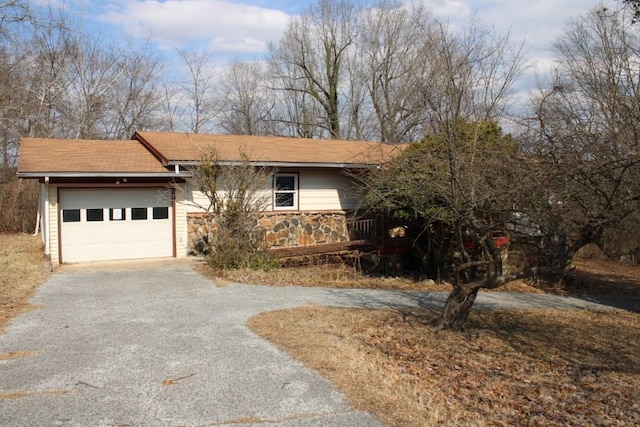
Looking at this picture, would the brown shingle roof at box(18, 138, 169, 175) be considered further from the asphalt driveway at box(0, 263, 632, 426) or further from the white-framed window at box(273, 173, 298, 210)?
the asphalt driveway at box(0, 263, 632, 426)

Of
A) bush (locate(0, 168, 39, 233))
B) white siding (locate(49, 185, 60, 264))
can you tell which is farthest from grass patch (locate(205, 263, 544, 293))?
bush (locate(0, 168, 39, 233))

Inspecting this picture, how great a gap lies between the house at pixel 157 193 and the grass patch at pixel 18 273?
2.28 feet

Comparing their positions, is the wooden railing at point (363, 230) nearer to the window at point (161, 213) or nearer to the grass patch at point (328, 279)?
the grass patch at point (328, 279)

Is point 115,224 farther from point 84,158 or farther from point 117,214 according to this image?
point 84,158

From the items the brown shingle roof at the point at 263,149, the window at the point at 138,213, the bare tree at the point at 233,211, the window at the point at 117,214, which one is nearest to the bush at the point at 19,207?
the brown shingle roof at the point at 263,149

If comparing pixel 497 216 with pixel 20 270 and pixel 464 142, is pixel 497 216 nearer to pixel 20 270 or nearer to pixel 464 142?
pixel 464 142

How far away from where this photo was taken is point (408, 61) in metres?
29.5

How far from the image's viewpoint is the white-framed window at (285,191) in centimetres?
1656

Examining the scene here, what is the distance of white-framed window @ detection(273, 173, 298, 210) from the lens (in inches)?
652

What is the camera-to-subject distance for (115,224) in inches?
570

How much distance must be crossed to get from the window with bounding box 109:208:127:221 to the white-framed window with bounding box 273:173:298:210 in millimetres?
4351

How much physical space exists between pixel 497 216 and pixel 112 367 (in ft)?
18.5

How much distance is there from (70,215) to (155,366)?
938 cm

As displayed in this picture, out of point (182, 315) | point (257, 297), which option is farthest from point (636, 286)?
point (182, 315)
